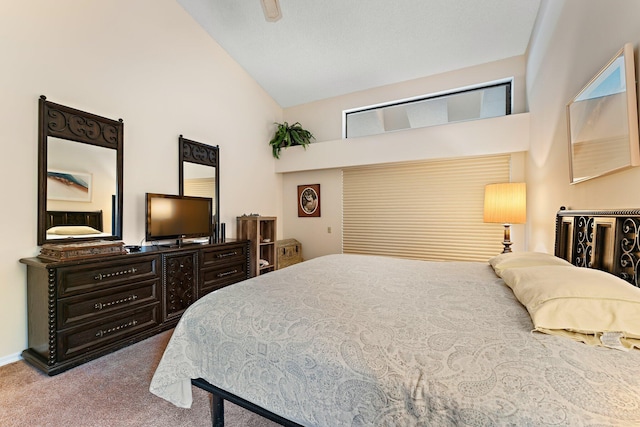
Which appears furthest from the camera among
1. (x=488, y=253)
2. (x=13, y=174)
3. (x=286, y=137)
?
(x=286, y=137)

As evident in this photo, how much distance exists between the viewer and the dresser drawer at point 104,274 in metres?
2.26

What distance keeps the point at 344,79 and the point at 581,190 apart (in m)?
3.51

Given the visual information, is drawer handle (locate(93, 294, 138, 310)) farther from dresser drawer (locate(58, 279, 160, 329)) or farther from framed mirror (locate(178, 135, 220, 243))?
framed mirror (locate(178, 135, 220, 243))

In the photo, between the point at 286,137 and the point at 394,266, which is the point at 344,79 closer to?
the point at 286,137

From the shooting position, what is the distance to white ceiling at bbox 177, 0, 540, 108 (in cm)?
320

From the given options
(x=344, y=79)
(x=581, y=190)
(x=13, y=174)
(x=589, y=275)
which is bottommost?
(x=589, y=275)

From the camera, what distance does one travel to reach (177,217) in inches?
135

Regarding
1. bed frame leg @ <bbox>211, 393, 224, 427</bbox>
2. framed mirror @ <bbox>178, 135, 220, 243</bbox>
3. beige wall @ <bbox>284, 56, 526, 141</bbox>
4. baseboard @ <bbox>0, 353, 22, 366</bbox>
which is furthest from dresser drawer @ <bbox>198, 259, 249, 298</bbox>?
beige wall @ <bbox>284, 56, 526, 141</bbox>

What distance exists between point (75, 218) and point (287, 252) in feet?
9.80

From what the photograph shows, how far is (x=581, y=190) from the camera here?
6.58 feet

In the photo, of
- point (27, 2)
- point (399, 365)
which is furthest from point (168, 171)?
point (399, 365)

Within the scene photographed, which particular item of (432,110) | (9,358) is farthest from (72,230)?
(432,110)

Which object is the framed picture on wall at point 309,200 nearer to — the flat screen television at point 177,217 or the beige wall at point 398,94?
the beige wall at point 398,94

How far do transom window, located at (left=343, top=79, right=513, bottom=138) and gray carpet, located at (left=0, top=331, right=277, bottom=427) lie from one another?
4.12 metres
